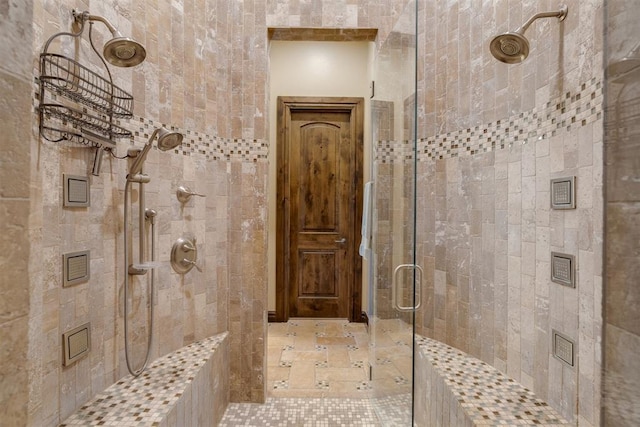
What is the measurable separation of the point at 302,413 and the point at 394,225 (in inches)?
51.4

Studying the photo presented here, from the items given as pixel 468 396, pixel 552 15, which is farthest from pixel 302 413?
pixel 552 15

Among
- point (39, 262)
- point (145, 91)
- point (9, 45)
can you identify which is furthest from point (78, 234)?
point (9, 45)

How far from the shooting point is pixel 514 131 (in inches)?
63.3

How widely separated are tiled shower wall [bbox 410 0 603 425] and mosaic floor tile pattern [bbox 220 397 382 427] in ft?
2.21

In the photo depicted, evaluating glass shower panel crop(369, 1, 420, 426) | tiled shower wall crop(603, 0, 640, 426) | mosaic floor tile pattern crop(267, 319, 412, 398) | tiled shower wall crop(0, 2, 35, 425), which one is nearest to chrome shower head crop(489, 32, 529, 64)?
glass shower panel crop(369, 1, 420, 426)

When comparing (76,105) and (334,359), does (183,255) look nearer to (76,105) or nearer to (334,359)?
(76,105)

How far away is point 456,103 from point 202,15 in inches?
63.2

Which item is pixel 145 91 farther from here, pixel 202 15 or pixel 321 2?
pixel 321 2

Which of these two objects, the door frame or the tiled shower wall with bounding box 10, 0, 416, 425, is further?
the door frame

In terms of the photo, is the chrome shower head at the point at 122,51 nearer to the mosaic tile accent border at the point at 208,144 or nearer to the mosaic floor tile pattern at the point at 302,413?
the mosaic tile accent border at the point at 208,144

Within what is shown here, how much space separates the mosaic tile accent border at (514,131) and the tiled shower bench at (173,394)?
4.95 ft

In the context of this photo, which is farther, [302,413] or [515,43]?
[302,413]

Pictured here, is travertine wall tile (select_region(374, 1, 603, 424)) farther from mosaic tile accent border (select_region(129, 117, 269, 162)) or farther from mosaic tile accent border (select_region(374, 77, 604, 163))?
mosaic tile accent border (select_region(129, 117, 269, 162))

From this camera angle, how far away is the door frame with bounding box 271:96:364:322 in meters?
3.46
